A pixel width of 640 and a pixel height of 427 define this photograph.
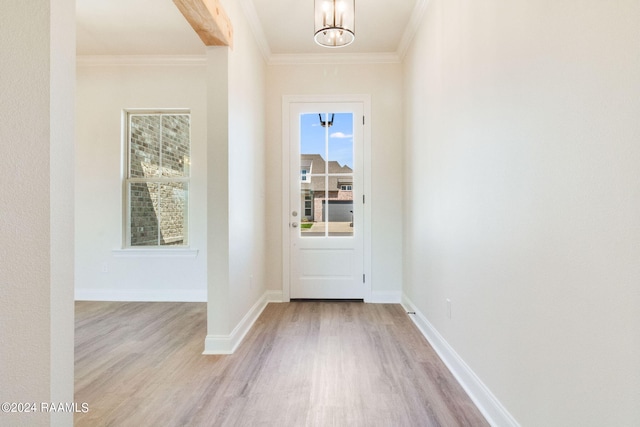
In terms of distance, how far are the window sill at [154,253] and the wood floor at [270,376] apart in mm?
790

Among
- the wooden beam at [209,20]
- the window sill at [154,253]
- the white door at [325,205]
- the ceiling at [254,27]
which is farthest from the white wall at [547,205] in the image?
the window sill at [154,253]

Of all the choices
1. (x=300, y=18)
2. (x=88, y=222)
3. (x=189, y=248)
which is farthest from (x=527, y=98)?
(x=88, y=222)

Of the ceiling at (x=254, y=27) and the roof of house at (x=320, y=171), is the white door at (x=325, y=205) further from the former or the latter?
the ceiling at (x=254, y=27)

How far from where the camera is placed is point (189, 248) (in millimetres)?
3881

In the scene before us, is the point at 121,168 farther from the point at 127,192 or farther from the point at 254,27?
the point at 254,27

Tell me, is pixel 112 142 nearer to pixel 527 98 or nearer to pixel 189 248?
pixel 189 248

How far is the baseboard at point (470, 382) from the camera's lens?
154 centimetres

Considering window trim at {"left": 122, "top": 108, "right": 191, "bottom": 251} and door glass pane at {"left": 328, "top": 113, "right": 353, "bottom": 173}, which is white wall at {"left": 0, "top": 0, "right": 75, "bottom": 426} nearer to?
window trim at {"left": 122, "top": 108, "right": 191, "bottom": 251}

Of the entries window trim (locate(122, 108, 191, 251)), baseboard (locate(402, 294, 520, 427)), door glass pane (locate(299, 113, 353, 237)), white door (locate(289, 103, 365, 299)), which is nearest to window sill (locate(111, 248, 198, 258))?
window trim (locate(122, 108, 191, 251))

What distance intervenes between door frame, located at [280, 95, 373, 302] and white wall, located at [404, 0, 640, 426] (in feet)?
5.27

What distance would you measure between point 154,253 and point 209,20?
8.94 ft

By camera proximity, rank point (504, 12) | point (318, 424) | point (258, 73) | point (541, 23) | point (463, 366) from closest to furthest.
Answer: point (541, 23), point (504, 12), point (318, 424), point (463, 366), point (258, 73)

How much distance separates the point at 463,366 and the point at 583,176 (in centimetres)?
139

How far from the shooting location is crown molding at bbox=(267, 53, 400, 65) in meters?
3.78
